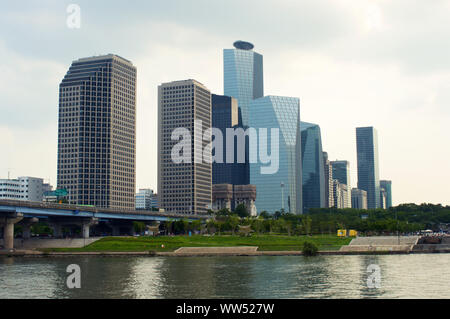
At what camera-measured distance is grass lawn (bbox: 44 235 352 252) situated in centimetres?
16650

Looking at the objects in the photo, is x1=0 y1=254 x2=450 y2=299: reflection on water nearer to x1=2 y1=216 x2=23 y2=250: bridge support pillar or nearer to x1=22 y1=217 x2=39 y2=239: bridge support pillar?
x1=2 y1=216 x2=23 y2=250: bridge support pillar

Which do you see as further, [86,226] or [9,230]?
[86,226]

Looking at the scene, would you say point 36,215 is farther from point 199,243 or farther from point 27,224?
point 199,243

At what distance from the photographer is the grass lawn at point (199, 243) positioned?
166500 millimetres

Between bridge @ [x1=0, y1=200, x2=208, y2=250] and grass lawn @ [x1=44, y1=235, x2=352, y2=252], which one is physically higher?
bridge @ [x1=0, y1=200, x2=208, y2=250]

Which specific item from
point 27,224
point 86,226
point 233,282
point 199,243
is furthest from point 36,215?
point 233,282

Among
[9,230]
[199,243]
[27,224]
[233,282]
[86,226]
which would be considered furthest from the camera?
[86,226]

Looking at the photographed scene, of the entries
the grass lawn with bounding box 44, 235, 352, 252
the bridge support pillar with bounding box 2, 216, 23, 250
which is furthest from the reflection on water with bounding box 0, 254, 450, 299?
the grass lawn with bounding box 44, 235, 352, 252

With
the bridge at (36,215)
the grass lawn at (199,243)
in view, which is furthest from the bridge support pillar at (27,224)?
the grass lawn at (199,243)

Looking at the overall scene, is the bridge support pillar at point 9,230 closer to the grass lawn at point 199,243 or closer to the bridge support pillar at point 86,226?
the grass lawn at point 199,243

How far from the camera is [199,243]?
571 feet
